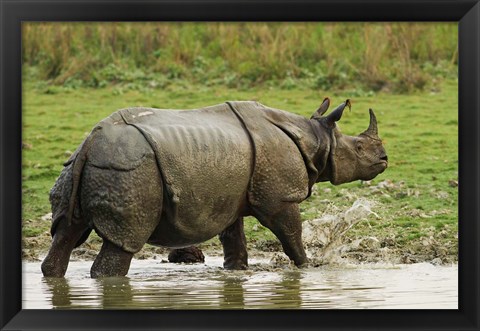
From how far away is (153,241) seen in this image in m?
11.0

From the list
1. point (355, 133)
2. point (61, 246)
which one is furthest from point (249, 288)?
point (355, 133)

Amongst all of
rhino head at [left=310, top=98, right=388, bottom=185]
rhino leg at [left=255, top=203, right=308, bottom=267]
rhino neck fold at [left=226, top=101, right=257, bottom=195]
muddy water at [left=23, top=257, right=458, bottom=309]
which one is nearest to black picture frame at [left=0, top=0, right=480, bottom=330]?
muddy water at [left=23, top=257, right=458, bottom=309]

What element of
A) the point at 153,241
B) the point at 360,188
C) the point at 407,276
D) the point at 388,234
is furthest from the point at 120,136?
the point at 360,188

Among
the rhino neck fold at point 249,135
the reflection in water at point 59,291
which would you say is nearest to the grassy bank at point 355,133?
the reflection in water at point 59,291

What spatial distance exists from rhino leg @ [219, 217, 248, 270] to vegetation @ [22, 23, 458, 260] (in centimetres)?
314

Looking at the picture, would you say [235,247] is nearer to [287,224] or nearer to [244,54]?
[287,224]

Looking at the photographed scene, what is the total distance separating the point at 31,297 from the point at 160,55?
9682mm

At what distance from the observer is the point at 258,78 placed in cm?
1891

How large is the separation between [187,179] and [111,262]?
87 centimetres

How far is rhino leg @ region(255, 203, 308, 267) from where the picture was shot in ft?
37.6

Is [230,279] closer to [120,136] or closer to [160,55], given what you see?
[120,136]

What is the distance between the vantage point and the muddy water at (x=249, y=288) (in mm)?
9945
